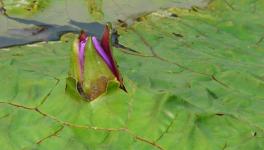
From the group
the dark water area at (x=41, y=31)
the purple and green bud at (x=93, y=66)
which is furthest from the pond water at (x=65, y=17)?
the purple and green bud at (x=93, y=66)

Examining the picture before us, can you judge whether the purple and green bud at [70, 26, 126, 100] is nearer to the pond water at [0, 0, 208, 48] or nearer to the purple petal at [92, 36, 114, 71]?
the purple petal at [92, 36, 114, 71]

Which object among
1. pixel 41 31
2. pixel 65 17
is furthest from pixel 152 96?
pixel 65 17

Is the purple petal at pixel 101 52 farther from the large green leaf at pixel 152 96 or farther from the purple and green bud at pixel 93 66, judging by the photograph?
the large green leaf at pixel 152 96

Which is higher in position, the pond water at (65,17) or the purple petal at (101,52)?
the purple petal at (101,52)

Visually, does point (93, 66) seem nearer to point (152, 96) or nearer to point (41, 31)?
point (152, 96)

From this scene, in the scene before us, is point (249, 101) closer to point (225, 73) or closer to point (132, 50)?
point (225, 73)

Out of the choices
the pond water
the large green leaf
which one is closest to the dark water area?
the pond water
